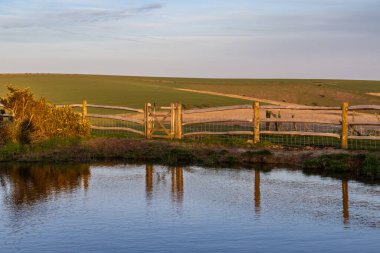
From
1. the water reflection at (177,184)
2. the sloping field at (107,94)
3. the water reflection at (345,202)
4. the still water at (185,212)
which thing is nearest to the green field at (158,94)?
the sloping field at (107,94)

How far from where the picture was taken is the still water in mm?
13172

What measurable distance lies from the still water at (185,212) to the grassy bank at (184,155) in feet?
5.91

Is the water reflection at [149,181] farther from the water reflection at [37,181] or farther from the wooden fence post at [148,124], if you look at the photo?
the wooden fence post at [148,124]

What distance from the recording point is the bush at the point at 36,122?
29.5 metres

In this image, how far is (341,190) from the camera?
19.7 m

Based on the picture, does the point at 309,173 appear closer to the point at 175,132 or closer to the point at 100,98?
the point at 175,132

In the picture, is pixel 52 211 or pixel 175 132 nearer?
pixel 52 211

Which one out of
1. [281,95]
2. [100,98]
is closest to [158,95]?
[100,98]

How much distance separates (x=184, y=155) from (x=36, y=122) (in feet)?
23.1

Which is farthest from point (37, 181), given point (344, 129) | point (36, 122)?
point (344, 129)

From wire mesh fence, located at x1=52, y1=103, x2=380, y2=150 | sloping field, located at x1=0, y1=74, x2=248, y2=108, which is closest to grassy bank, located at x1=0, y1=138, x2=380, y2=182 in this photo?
wire mesh fence, located at x1=52, y1=103, x2=380, y2=150

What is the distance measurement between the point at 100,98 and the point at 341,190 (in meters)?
49.1

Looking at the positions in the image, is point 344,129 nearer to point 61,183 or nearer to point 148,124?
point 148,124

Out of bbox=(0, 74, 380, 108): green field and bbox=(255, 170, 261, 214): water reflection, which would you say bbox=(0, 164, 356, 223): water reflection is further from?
bbox=(0, 74, 380, 108): green field
